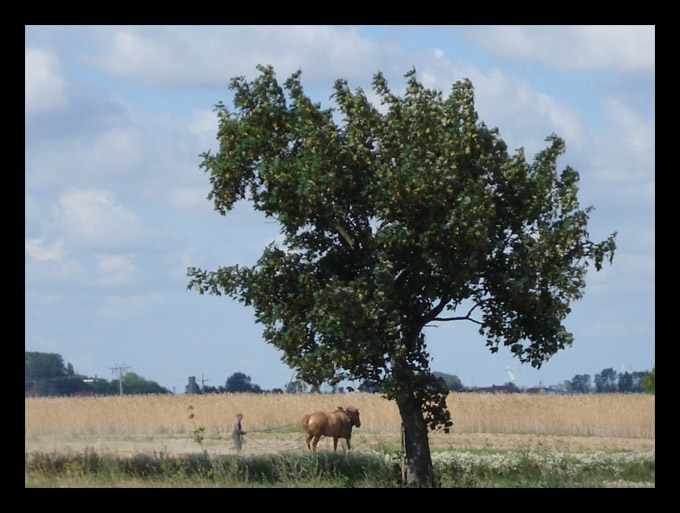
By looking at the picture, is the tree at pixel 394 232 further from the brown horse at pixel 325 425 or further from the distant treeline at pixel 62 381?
the distant treeline at pixel 62 381

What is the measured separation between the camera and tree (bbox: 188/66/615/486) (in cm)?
2003

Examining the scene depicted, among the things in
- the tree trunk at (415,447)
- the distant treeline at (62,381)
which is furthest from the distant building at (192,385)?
the tree trunk at (415,447)

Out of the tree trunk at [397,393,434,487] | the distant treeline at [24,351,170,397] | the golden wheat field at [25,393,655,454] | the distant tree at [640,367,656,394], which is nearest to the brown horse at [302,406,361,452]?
the golden wheat field at [25,393,655,454]

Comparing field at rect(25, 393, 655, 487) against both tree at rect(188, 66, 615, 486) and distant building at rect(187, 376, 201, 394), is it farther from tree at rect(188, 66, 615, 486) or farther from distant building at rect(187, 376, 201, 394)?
distant building at rect(187, 376, 201, 394)

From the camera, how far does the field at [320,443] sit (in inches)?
895

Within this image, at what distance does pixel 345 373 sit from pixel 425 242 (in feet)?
11.9

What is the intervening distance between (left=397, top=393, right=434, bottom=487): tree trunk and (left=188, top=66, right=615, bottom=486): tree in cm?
3

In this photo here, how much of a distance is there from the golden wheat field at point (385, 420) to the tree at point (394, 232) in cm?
1753

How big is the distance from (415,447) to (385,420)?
2615 cm

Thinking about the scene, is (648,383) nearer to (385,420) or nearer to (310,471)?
(385,420)

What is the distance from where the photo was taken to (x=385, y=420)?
47.8m

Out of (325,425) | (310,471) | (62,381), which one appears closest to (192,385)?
(62,381)
